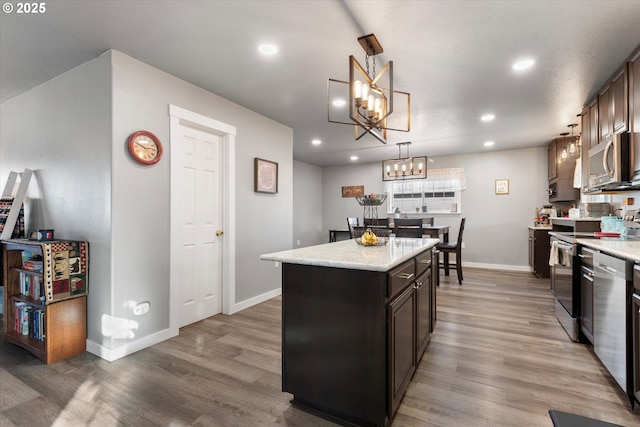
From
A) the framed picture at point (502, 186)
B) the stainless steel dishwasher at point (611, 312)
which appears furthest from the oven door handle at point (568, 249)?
the framed picture at point (502, 186)

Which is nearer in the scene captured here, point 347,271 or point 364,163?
point 347,271

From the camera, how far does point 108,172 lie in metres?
2.49

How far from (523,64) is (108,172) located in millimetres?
3617

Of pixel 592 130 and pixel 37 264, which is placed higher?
pixel 592 130

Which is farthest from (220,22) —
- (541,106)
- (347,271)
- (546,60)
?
(541,106)

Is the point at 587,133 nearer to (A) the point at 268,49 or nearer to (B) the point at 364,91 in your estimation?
(B) the point at 364,91

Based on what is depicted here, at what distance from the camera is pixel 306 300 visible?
1.79m

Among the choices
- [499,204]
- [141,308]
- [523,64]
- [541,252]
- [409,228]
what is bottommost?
[141,308]

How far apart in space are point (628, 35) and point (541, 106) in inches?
59.4

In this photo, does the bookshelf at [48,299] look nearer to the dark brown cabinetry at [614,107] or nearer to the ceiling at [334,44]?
the ceiling at [334,44]

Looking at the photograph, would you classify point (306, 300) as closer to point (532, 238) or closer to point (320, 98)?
point (320, 98)

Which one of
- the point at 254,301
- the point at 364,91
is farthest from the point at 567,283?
the point at 254,301

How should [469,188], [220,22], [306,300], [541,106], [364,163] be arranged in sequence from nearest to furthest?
[306,300]
[220,22]
[541,106]
[469,188]
[364,163]

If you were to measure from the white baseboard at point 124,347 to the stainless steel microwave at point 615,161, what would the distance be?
13.7ft
